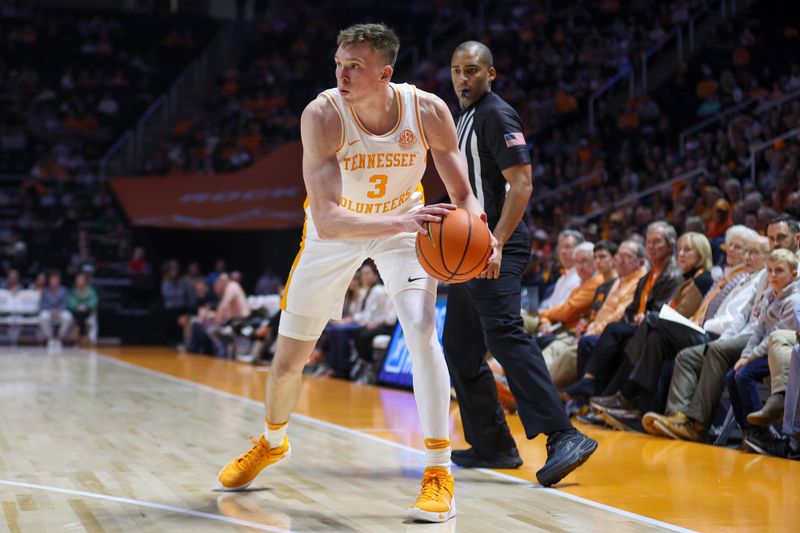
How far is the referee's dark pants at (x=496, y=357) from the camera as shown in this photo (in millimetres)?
4559

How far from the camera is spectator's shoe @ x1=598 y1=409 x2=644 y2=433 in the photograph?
6.76m

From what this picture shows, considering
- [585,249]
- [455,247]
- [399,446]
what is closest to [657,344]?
[399,446]

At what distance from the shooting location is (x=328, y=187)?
380 cm

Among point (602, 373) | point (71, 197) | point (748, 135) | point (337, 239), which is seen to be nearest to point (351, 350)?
point (602, 373)

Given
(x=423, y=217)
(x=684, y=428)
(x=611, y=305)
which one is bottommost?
(x=684, y=428)

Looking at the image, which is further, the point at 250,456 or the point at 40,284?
the point at 40,284

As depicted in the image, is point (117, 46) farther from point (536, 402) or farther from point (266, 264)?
point (536, 402)

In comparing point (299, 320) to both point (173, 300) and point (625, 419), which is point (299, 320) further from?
point (173, 300)

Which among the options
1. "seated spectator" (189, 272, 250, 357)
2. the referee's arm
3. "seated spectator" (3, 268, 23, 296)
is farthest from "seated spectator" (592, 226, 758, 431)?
A: "seated spectator" (3, 268, 23, 296)

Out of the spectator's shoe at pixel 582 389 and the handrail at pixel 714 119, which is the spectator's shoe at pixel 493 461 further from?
the handrail at pixel 714 119

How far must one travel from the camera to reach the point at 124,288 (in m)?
20.3

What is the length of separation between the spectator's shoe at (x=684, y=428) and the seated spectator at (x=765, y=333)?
0.96 ft

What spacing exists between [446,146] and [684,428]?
312 cm

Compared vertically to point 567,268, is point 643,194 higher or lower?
higher
